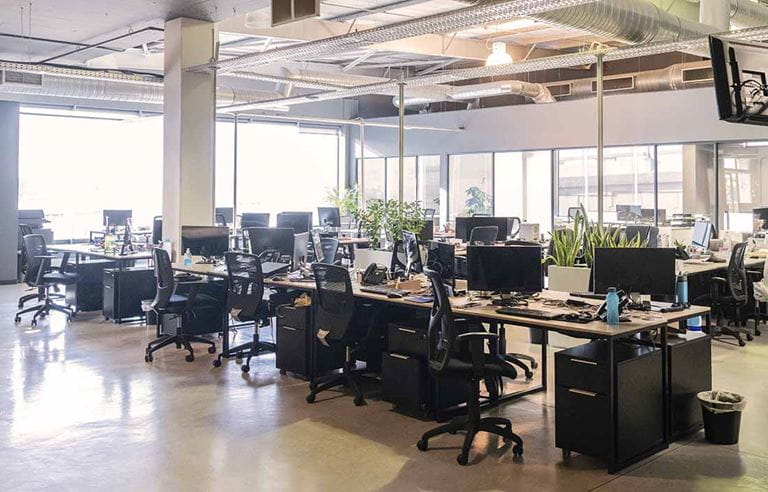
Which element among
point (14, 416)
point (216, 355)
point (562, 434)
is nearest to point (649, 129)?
point (216, 355)

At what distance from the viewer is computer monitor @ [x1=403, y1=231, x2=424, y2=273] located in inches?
231

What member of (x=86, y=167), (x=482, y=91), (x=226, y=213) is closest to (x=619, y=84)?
(x=482, y=91)

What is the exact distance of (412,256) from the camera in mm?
5895

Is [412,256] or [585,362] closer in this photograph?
[585,362]

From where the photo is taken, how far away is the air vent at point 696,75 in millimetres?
11688

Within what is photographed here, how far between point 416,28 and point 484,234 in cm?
432

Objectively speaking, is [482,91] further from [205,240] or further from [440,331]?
[440,331]

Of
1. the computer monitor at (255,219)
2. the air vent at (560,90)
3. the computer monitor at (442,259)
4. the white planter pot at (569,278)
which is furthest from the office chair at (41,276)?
the air vent at (560,90)

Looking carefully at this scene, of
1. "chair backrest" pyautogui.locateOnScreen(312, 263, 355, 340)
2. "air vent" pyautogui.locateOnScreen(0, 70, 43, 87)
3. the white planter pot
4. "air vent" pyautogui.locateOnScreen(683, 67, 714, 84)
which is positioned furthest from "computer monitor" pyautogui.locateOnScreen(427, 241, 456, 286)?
"air vent" pyautogui.locateOnScreen(683, 67, 714, 84)

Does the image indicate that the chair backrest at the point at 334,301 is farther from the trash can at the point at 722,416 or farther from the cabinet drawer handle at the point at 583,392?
the trash can at the point at 722,416

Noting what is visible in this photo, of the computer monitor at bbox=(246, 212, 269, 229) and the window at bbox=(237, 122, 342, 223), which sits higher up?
the window at bbox=(237, 122, 342, 223)

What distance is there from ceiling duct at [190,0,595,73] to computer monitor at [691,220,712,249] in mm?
4313

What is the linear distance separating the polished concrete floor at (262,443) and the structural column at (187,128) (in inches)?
88.2

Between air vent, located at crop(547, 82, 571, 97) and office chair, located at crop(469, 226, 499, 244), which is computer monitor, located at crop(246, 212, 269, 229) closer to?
office chair, located at crop(469, 226, 499, 244)
